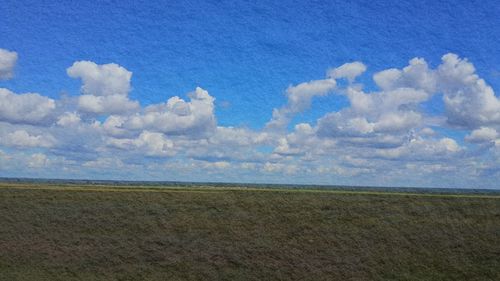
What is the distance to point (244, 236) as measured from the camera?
30.0 meters

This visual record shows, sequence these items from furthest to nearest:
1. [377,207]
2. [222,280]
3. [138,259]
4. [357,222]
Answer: [377,207], [357,222], [138,259], [222,280]

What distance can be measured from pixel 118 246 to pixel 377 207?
1732cm

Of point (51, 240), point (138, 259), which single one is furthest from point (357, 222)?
point (51, 240)

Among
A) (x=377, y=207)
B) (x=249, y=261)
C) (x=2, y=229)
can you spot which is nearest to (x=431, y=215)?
(x=377, y=207)

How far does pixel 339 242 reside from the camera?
96.2ft

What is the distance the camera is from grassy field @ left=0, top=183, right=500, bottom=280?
26.9m

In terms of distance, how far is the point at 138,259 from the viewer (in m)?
27.7

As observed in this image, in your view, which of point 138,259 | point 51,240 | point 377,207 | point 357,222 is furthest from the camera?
point 377,207

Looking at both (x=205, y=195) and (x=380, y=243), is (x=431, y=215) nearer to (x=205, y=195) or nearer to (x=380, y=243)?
(x=380, y=243)

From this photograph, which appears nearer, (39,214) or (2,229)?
(2,229)

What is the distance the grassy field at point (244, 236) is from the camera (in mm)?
26859

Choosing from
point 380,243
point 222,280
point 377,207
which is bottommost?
point 222,280

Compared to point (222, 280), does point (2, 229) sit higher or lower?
higher

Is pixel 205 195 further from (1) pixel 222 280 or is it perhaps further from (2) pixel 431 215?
(2) pixel 431 215
